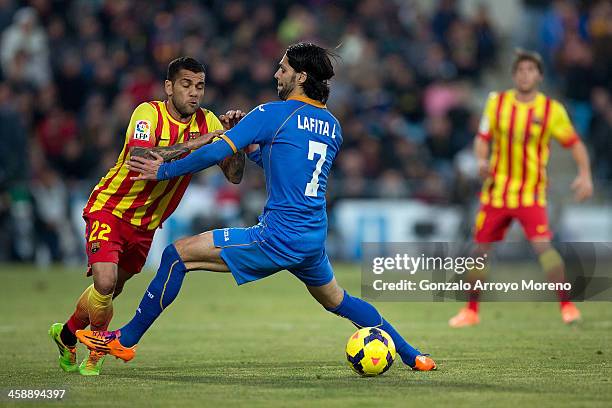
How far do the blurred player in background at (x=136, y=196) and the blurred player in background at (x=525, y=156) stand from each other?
4142 mm

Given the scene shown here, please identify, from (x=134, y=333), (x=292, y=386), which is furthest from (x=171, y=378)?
(x=292, y=386)

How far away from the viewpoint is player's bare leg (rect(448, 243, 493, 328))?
39.6ft

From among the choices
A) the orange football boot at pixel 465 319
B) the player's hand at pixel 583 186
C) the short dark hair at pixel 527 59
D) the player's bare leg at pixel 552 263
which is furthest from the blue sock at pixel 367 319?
the short dark hair at pixel 527 59

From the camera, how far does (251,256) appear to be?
26.4 ft

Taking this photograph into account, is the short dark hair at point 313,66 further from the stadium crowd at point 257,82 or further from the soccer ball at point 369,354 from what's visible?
the stadium crowd at point 257,82

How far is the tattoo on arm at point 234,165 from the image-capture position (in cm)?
858

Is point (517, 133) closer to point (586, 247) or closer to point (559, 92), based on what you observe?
point (586, 247)

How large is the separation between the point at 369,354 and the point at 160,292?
1.50m

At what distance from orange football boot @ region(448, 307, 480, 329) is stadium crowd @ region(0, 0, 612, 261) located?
7.52m

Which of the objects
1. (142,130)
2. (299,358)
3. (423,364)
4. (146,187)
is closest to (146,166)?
(142,130)

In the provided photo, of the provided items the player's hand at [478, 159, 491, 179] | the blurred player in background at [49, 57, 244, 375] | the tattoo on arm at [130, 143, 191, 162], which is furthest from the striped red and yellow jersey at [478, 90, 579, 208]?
the tattoo on arm at [130, 143, 191, 162]

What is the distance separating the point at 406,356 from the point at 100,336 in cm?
217

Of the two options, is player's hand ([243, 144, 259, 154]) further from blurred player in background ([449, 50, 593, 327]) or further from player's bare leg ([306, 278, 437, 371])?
blurred player in background ([449, 50, 593, 327])

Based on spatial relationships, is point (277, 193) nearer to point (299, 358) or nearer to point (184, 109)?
point (184, 109)
